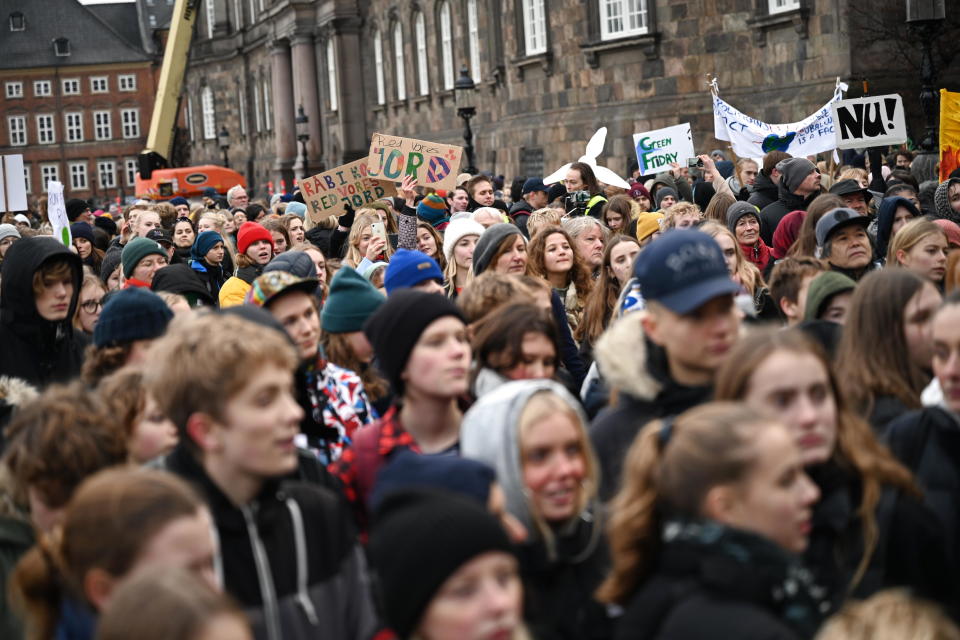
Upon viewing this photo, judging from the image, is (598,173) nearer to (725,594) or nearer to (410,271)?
(410,271)

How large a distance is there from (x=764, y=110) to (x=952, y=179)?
13.6m

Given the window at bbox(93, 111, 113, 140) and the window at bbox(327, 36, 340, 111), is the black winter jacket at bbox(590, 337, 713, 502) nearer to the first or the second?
the window at bbox(327, 36, 340, 111)

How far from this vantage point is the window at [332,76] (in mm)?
51859

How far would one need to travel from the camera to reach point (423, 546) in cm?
345

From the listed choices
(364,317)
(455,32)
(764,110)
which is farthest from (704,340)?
(455,32)

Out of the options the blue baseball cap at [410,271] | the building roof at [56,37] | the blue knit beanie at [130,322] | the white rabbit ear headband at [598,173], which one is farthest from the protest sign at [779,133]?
the building roof at [56,37]

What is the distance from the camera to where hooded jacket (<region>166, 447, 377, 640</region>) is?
3.94 meters

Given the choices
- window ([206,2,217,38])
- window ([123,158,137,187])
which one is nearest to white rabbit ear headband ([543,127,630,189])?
window ([206,2,217,38])

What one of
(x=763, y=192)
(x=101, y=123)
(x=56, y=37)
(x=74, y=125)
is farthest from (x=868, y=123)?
(x=74, y=125)

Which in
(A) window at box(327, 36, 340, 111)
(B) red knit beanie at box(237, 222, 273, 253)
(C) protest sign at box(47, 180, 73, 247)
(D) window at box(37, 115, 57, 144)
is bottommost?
(B) red knit beanie at box(237, 222, 273, 253)

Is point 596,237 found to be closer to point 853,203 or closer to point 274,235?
point 853,203

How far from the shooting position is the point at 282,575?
3986mm

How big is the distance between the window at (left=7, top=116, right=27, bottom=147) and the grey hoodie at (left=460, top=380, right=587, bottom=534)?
351 feet

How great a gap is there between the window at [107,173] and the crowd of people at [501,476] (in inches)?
4153
